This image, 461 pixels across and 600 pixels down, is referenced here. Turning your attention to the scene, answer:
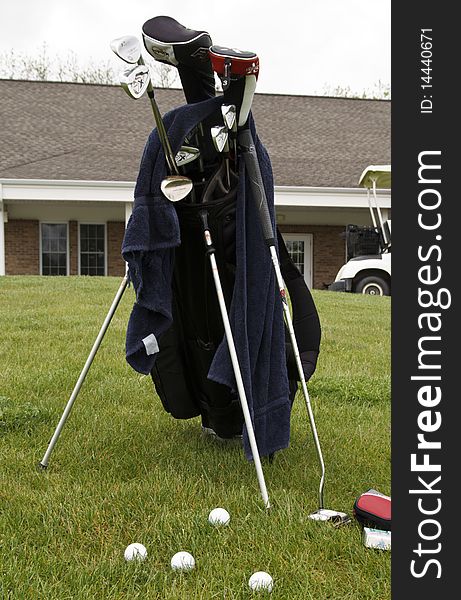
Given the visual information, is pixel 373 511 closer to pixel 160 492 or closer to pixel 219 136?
pixel 160 492

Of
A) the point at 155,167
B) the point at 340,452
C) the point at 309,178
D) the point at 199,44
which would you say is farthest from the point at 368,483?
the point at 309,178

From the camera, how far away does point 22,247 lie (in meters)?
18.3

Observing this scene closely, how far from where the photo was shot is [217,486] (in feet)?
10.7

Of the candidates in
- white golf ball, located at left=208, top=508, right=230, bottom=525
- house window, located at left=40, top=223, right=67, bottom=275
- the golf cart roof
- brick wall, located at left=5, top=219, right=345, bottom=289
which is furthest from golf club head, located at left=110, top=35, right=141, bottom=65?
house window, located at left=40, top=223, right=67, bottom=275

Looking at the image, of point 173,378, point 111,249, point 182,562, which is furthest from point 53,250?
point 182,562

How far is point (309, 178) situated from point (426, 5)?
16783 millimetres

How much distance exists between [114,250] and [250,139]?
52.0ft

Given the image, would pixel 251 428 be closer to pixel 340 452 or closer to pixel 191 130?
pixel 340 452

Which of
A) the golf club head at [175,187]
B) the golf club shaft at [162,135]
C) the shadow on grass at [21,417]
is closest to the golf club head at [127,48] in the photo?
the golf club shaft at [162,135]

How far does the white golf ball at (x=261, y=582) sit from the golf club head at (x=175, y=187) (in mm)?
1470

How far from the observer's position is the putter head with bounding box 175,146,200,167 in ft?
10.5

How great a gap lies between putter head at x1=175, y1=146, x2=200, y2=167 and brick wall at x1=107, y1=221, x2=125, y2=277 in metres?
15.5

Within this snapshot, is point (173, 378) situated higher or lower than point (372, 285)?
lower

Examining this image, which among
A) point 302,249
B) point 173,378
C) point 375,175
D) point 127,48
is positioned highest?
point 375,175
